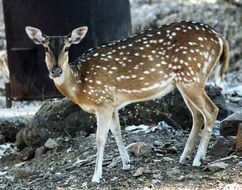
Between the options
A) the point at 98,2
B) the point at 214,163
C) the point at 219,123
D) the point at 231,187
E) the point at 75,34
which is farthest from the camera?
the point at 98,2

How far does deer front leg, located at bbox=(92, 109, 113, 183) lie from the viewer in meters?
7.12

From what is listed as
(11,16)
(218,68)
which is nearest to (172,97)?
(218,68)

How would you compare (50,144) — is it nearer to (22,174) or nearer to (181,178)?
(22,174)

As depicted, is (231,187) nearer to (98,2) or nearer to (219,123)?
(219,123)

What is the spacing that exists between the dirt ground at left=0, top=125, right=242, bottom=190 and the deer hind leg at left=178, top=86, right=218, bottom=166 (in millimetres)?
137

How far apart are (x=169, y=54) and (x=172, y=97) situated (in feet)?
6.27

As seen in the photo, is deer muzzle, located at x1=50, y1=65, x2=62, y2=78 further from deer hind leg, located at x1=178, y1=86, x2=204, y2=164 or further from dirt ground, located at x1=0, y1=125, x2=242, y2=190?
deer hind leg, located at x1=178, y1=86, x2=204, y2=164

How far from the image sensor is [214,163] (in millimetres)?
7074

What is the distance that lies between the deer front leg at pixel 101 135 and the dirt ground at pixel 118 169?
11 centimetres

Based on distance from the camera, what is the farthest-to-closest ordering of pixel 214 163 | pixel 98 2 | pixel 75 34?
pixel 98 2, pixel 75 34, pixel 214 163

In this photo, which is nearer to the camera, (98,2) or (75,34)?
(75,34)

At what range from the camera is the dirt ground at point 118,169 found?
6.79 m

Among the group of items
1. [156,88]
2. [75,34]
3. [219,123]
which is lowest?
[219,123]

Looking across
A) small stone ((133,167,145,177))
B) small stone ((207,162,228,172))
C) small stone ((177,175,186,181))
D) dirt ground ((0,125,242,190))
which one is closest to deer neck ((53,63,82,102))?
dirt ground ((0,125,242,190))
